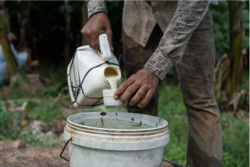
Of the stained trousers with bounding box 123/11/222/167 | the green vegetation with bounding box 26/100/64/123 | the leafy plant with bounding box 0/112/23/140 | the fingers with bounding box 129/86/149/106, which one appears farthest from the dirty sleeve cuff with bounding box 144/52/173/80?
the green vegetation with bounding box 26/100/64/123

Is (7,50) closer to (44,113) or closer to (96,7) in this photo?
(44,113)

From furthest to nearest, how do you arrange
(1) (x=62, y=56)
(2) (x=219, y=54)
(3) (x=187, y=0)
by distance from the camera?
(1) (x=62, y=56) → (2) (x=219, y=54) → (3) (x=187, y=0)

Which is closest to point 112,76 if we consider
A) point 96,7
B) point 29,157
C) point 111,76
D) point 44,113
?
point 111,76

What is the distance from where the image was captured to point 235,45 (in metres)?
3.85

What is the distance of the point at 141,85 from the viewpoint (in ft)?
4.31

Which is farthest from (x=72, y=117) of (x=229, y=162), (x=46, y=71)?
(x=46, y=71)

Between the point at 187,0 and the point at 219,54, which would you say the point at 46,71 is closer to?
the point at 219,54

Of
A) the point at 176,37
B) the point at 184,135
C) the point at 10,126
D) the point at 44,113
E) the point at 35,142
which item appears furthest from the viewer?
the point at 44,113

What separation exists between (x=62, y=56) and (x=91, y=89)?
739 centimetres

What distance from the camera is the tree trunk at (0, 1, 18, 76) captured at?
14.4 feet

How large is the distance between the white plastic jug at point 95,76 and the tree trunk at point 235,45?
2.83 metres

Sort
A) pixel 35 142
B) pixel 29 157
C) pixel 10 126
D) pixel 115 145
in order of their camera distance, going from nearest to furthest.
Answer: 1. pixel 115 145
2. pixel 29 157
3. pixel 35 142
4. pixel 10 126

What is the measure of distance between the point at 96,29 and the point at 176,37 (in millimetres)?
499

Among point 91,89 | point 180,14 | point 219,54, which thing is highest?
point 180,14
